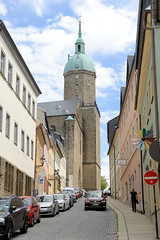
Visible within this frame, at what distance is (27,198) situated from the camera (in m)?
18.5

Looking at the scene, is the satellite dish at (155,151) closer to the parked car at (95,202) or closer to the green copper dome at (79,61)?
the parked car at (95,202)

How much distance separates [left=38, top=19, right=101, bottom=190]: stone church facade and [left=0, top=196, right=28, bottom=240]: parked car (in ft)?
211

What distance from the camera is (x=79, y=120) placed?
308 ft

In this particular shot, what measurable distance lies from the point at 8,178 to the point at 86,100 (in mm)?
78102

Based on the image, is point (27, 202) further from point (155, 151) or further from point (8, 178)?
point (155, 151)

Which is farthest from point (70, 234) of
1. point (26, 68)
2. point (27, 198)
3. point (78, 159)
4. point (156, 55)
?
point (78, 159)

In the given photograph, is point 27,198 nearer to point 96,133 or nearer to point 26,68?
point 26,68

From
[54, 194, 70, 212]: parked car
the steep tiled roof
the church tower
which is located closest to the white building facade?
[54, 194, 70, 212]: parked car

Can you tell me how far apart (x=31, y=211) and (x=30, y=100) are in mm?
16819

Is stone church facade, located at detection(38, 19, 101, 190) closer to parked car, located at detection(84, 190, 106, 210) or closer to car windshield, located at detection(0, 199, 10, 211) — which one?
parked car, located at detection(84, 190, 106, 210)

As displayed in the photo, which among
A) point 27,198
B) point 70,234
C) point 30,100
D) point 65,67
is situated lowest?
point 70,234

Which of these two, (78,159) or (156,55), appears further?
(78,159)

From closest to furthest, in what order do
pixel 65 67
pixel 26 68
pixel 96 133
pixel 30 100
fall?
1. pixel 26 68
2. pixel 30 100
3. pixel 96 133
4. pixel 65 67

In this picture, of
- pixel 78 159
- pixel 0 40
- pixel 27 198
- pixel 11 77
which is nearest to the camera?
pixel 27 198
